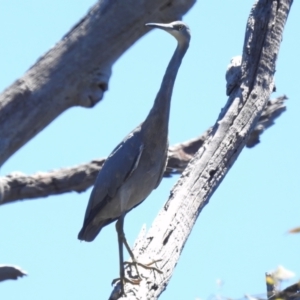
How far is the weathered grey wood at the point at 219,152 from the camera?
4.00 meters

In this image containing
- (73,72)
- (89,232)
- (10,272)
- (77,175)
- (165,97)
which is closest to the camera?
(73,72)

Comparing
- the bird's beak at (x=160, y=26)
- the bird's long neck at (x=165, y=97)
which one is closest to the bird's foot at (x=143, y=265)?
the bird's long neck at (x=165, y=97)

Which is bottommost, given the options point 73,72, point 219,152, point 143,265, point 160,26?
point 143,265

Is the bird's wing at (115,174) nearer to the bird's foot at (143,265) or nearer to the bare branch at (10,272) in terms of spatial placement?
the bird's foot at (143,265)

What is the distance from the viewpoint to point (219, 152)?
14.2 feet

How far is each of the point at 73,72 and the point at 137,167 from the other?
215cm

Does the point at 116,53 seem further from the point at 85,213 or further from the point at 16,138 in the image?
the point at 85,213

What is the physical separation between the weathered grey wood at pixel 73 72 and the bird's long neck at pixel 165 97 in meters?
1.82

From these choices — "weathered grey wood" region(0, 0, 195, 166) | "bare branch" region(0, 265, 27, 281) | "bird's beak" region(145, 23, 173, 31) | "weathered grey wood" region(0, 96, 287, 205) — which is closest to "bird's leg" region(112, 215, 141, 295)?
"bare branch" region(0, 265, 27, 281)

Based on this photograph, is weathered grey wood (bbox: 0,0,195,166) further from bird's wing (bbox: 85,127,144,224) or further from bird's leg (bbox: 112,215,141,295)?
bird's wing (bbox: 85,127,144,224)

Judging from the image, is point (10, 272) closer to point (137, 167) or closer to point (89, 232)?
point (89, 232)

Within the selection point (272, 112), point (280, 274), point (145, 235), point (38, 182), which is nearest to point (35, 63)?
point (280, 274)

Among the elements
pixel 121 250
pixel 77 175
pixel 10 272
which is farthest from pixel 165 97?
pixel 77 175

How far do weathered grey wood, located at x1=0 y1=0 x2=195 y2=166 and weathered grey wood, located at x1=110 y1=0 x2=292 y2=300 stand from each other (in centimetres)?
128
